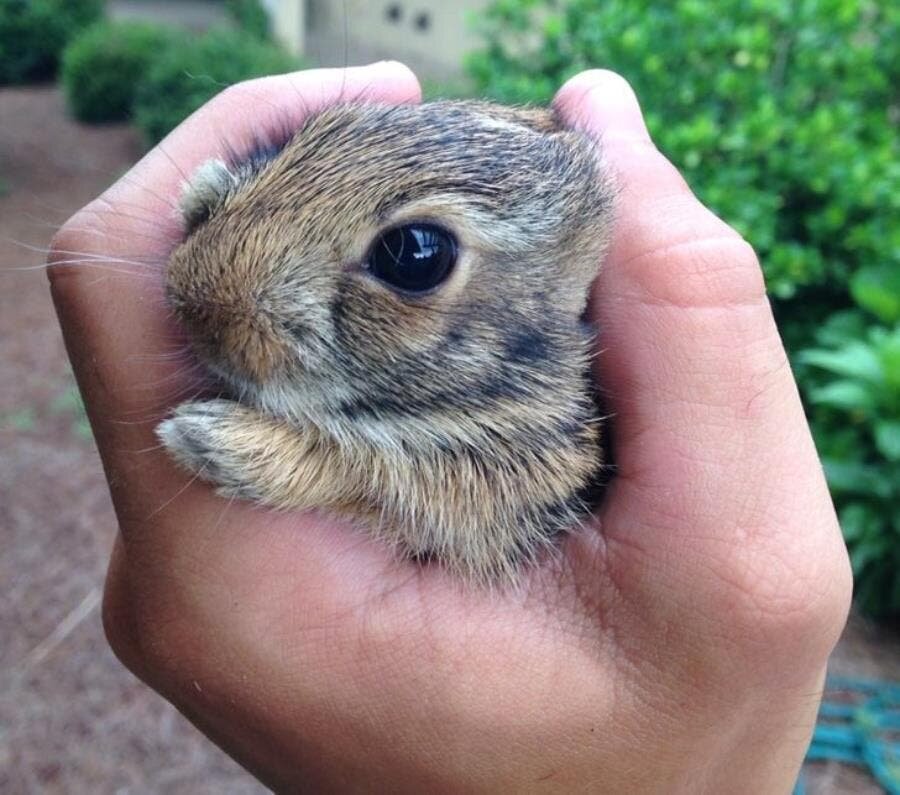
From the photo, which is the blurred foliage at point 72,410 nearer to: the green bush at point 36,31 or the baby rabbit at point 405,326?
the baby rabbit at point 405,326

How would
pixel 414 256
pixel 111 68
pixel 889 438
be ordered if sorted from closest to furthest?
pixel 414 256
pixel 889 438
pixel 111 68

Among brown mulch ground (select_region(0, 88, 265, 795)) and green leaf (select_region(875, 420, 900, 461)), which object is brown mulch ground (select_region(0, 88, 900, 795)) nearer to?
brown mulch ground (select_region(0, 88, 265, 795))

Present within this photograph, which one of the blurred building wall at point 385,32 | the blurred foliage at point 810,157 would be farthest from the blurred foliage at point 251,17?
the blurred foliage at point 810,157

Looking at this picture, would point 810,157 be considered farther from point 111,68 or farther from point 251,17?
point 251,17

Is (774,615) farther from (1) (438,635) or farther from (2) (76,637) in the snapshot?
(2) (76,637)

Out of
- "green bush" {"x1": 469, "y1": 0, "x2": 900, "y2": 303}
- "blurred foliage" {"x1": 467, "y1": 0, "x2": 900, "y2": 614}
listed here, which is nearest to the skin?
"blurred foliage" {"x1": 467, "y1": 0, "x2": 900, "y2": 614}

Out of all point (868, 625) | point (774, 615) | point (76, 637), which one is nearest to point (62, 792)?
point (76, 637)

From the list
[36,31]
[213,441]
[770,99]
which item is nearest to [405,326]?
[213,441]
